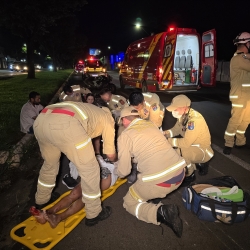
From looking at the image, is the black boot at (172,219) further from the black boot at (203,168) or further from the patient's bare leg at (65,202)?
the black boot at (203,168)

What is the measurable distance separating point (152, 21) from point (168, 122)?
27.6m

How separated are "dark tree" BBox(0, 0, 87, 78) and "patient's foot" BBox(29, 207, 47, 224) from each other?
55.4 ft

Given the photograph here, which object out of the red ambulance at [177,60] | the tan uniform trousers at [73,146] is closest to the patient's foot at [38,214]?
the tan uniform trousers at [73,146]

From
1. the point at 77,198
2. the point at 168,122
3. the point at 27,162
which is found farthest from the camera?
the point at 168,122

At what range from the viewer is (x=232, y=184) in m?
2.92

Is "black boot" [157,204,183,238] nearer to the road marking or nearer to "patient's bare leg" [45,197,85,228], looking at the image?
"patient's bare leg" [45,197,85,228]

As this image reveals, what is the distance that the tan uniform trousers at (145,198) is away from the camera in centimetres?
243

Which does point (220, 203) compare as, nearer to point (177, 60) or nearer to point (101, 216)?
point (101, 216)

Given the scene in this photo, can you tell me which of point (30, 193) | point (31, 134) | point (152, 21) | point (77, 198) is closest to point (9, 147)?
point (31, 134)

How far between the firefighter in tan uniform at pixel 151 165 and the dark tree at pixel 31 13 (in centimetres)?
1688

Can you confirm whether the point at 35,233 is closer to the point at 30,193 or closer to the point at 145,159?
the point at 30,193

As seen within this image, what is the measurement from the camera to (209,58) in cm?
868

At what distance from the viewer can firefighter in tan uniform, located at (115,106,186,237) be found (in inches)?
92.5

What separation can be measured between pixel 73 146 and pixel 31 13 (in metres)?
17.6
